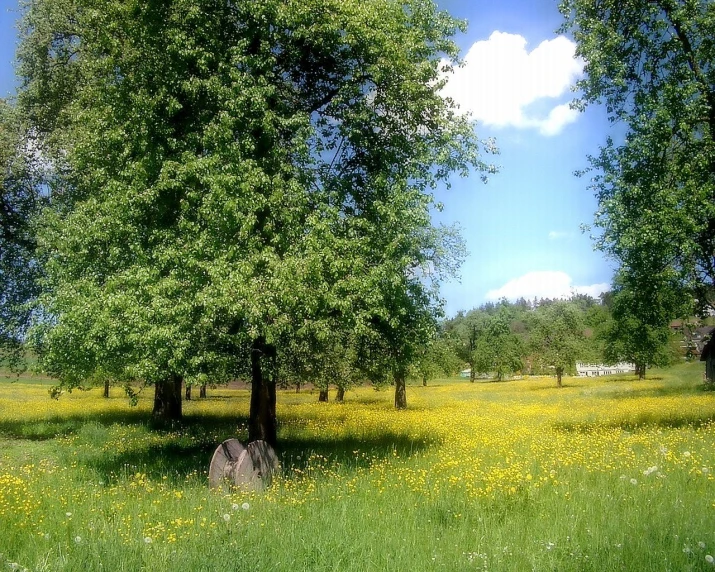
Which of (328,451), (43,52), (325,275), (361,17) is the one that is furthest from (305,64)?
(43,52)

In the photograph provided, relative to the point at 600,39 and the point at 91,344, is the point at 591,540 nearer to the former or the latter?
the point at 91,344

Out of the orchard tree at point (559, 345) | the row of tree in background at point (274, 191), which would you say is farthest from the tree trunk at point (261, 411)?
the orchard tree at point (559, 345)

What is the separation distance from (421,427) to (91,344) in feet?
40.9

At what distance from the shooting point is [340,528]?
25.6ft

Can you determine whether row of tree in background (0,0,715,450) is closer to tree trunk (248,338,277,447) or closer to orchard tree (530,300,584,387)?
tree trunk (248,338,277,447)

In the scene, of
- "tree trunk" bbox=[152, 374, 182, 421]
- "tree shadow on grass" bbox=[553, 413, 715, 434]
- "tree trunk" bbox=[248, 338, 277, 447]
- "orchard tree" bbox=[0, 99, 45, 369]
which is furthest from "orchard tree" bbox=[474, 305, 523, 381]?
"tree trunk" bbox=[248, 338, 277, 447]

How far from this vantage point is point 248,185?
36.3ft

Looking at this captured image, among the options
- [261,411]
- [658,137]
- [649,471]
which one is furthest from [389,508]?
[658,137]

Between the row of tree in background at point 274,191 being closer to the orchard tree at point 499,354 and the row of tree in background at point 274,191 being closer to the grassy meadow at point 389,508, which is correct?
the grassy meadow at point 389,508

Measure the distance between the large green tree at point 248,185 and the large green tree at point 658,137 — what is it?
6140 mm

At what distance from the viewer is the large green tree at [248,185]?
11133 mm

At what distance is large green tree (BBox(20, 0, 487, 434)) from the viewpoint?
11.1 metres

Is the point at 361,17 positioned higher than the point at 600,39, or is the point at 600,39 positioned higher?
the point at 600,39

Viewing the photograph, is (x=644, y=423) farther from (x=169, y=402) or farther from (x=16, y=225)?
(x=16, y=225)
